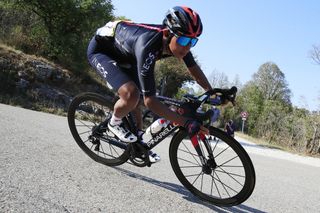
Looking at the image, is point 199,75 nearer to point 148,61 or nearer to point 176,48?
point 176,48

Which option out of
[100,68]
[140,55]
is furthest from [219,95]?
[100,68]

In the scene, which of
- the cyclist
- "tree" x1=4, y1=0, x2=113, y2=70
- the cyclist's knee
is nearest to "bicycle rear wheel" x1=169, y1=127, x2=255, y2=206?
the cyclist

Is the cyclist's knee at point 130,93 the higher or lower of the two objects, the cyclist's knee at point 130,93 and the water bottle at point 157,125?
the higher

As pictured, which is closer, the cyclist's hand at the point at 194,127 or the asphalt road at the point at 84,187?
the asphalt road at the point at 84,187

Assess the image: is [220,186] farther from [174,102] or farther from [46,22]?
[46,22]

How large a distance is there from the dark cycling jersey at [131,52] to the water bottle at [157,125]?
48cm

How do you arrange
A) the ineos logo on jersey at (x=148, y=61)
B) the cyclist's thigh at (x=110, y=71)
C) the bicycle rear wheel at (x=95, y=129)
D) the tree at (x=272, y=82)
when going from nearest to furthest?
1. the ineos logo on jersey at (x=148, y=61)
2. the cyclist's thigh at (x=110, y=71)
3. the bicycle rear wheel at (x=95, y=129)
4. the tree at (x=272, y=82)

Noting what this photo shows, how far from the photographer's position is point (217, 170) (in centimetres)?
451

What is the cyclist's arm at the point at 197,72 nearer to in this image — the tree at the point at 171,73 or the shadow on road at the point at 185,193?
the shadow on road at the point at 185,193

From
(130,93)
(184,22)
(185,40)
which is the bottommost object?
(130,93)

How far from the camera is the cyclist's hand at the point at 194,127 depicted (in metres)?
4.07

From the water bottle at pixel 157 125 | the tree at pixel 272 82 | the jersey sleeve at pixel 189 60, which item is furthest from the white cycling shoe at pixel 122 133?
the tree at pixel 272 82

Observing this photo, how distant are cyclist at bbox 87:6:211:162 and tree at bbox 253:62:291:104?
3054 inches

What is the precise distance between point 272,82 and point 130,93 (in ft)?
263
